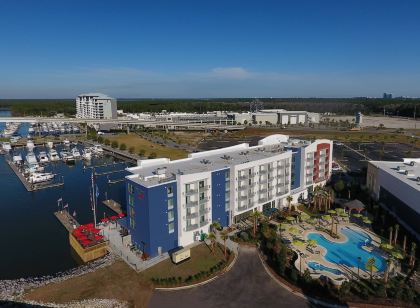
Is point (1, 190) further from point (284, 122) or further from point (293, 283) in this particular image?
point (284, 122)

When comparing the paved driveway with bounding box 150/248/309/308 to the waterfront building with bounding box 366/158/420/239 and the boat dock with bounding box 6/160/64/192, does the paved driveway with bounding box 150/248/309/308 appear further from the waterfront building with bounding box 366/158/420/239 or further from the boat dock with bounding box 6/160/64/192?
the boat dock with bounding box 6/160/64/192

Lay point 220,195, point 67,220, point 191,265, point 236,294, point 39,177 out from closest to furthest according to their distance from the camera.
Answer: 1. point 236,294
2. point 191,265
3. point 220,195
4. point 67,220
5. point 39,177

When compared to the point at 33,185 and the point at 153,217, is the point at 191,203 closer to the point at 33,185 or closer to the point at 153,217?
the point at 153,217

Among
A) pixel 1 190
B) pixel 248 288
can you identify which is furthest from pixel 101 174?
pixel 248 288

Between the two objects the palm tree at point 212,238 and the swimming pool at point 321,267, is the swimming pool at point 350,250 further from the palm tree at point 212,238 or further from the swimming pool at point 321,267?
the palm tree at point 212,238

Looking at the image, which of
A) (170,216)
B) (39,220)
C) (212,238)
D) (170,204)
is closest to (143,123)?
(39,220)

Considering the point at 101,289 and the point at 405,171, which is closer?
the point at 101,289

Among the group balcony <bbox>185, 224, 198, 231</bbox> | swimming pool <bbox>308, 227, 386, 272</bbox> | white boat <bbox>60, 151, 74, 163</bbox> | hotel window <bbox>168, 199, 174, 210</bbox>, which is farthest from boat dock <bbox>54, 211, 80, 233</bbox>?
white boat <bbox>60, 151, 74, 163</bbox>
